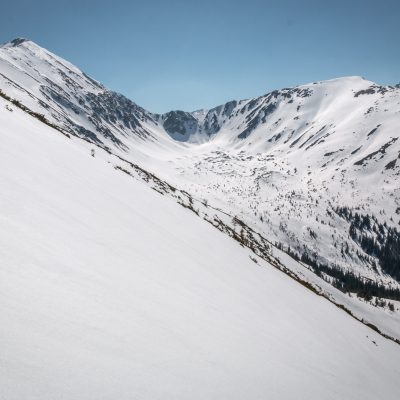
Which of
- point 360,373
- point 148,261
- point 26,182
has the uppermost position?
point 26,182

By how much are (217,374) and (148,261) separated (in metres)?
3.19

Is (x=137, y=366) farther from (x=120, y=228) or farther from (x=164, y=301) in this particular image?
(x=120, y=228)

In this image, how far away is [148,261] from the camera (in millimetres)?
7145

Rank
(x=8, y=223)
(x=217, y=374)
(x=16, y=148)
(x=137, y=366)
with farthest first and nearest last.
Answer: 1. (x=16, y=148)
2. (x=8, y=223)
3. (x=217, y=374)
4. (x=137, y=366)

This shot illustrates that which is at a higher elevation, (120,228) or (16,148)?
(16,148)

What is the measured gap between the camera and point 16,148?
8812 millimetres

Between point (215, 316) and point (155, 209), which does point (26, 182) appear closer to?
point (215, 316)

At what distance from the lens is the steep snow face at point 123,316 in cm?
312

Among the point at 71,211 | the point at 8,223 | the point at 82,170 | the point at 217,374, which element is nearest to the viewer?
the point at 217,374

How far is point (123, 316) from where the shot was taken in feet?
14.5

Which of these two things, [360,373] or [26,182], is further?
[360,373]

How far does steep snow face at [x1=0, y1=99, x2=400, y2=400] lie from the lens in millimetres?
3117

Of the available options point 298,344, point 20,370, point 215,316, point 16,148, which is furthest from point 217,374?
point 16,148

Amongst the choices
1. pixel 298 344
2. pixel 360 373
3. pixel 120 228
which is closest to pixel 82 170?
pixel 120 228
